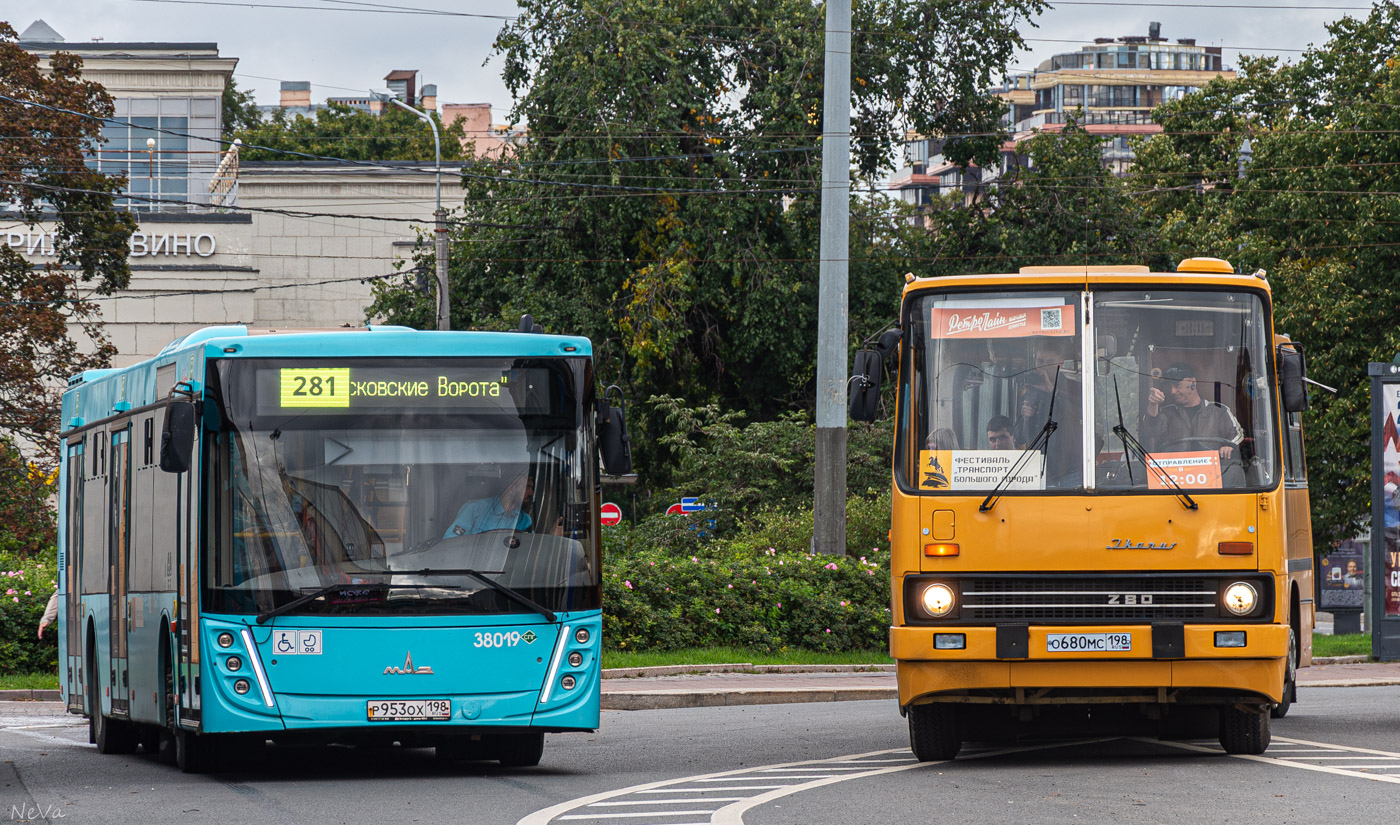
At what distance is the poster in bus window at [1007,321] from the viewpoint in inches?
460

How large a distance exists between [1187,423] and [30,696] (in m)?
13.5

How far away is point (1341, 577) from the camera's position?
40.9 m

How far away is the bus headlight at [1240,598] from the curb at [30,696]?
43.9 ft

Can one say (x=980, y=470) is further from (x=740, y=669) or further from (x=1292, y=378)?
(x=740, y=669)

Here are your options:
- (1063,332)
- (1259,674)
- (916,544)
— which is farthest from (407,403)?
(1259,674)

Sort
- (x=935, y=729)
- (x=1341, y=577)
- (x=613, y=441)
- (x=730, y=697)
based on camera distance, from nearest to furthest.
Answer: (x=613, y=441) → (x=935, y=729) → (x=730, y=697) → (x=1341, y=577)

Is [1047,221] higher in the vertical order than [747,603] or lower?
higher

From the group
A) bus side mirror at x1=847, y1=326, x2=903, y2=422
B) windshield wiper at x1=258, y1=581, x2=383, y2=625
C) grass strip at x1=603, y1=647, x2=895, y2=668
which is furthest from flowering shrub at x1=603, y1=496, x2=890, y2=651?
windshield wiper at x1=258, y1=581, x2=383, y2=625

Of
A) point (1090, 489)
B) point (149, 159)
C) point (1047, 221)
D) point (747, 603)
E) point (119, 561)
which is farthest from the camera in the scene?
point (149, 159)

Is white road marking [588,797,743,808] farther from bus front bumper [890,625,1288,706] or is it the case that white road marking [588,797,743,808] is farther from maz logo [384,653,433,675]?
maz logo [384,653,433,675]

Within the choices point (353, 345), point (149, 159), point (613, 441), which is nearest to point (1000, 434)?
point (613, 441)

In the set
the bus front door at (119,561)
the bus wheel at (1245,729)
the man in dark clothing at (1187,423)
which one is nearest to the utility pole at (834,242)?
the bus front door at (119,561)

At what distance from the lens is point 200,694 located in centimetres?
1143

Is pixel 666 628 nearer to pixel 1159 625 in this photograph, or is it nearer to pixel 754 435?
pixel 754 435
